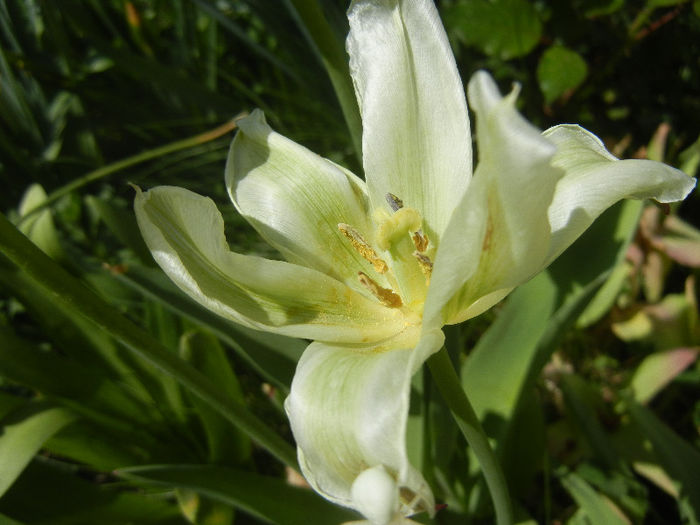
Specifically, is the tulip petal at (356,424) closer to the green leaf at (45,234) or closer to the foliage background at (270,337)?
the foliage background at (270,337)

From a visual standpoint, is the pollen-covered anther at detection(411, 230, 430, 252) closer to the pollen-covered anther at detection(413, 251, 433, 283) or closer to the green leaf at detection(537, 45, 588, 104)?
the pollen-covered anther at detection(413, 251, 433, 283)

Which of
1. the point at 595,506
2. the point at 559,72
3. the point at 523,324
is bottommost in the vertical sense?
the point at 595,506

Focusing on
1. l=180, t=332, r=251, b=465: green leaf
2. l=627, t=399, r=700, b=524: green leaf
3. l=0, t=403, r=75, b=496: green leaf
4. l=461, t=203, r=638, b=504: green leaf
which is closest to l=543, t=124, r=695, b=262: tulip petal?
l=461, t=203, r=638, b=504: green leaf

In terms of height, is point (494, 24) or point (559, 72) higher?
point (494, 24)

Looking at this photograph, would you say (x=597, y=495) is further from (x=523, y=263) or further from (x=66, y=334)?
(x=66, y=334)

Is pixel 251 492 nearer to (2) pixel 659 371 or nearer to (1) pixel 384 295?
(1) pixel 384 295

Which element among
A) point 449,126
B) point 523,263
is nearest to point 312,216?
point 449,126

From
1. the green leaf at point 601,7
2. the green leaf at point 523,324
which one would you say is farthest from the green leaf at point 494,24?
the green leaf at point 523,324

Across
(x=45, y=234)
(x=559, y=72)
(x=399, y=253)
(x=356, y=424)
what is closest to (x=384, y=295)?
(x=399, y=253)
